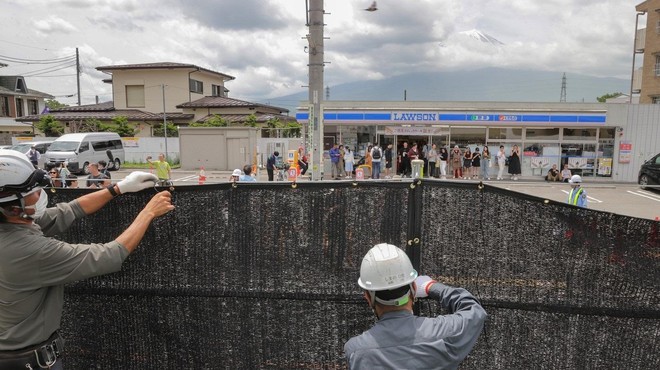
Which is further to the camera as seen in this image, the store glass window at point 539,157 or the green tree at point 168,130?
the green tree at point 168,130

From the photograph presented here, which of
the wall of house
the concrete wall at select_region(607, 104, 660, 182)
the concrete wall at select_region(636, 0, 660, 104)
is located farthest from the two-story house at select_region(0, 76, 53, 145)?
the concrete wall at select_region(636, 0, 660, 104)

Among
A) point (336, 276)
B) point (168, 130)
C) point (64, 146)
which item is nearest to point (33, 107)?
point (168, 130)

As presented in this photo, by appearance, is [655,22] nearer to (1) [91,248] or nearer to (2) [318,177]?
(2) [318,177]

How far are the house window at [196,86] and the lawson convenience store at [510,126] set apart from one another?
973 inches

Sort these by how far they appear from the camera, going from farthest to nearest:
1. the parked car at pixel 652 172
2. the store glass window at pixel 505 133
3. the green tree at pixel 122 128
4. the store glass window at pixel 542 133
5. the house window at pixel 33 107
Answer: the house window at pixel 33 107 → the green tree at pixel 122 128 → the store glass window at pixel 505 133 → the store glass window at pixel 542 133 → the parked car at pixel 652 172

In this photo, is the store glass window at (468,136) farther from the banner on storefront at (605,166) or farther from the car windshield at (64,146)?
the car windshield at (64,146)

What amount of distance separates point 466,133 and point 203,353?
23905mm

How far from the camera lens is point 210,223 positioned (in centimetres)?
286

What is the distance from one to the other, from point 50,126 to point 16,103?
1916cm

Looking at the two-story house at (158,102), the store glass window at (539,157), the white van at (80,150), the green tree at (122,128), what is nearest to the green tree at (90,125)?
the green tree at (122,128)

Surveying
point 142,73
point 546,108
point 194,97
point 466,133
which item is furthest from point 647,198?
point 142,73

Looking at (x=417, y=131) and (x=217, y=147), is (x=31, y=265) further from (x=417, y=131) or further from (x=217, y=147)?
(x=217, y=147)

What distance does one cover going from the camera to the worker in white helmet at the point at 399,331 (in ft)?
6.03

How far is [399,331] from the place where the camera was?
185 cm
